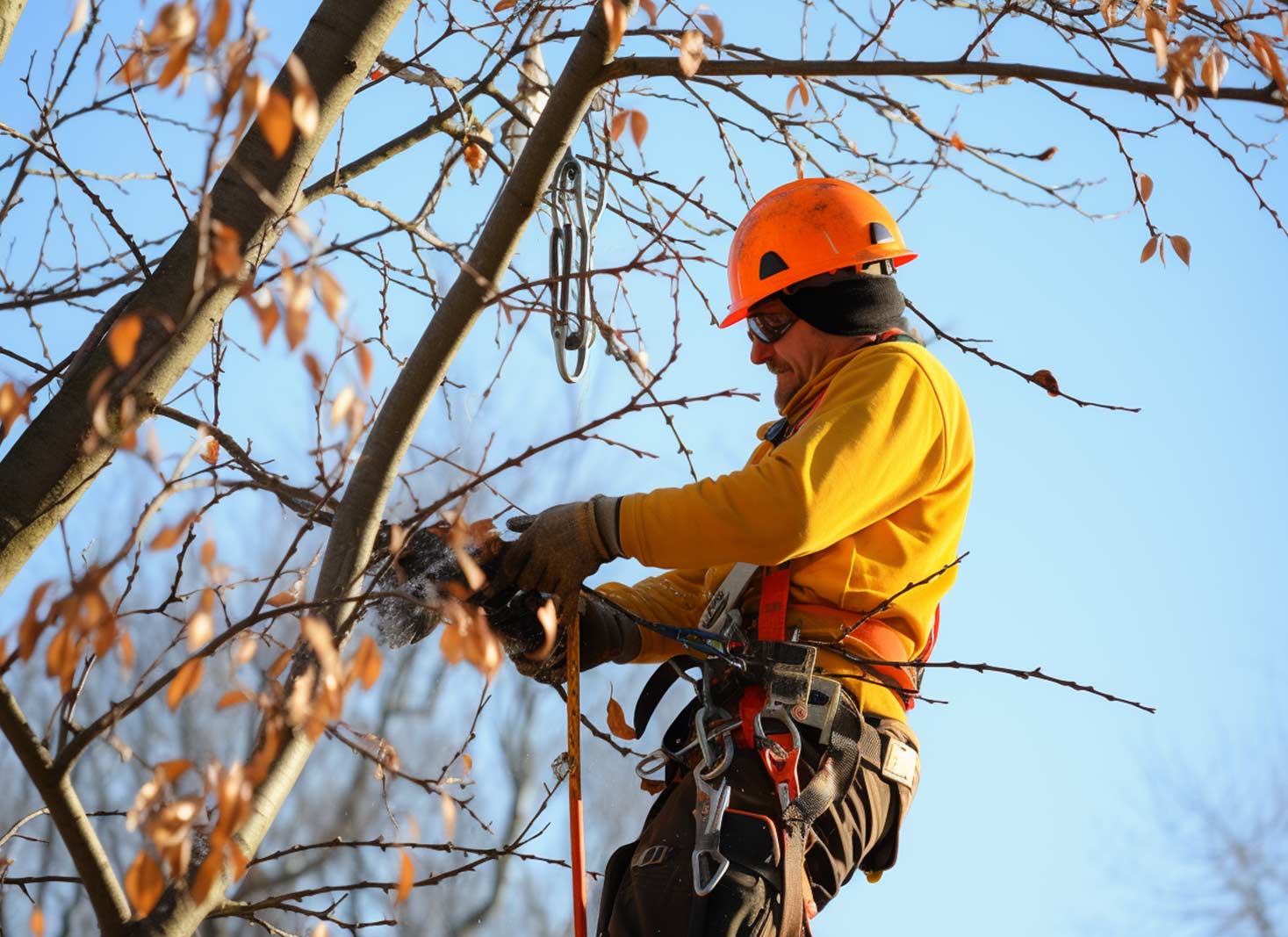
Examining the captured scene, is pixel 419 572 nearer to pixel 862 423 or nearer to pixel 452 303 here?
pixel 452 303

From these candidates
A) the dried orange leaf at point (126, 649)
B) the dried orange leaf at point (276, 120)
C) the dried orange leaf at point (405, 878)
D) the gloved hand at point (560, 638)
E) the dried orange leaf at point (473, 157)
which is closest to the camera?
the dried orange leaf at point (276, 120)

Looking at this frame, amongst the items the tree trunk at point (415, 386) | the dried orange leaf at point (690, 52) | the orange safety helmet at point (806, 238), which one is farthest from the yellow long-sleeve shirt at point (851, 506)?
the dried orange leaf at point (690, 52)

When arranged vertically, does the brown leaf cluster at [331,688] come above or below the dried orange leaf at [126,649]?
below

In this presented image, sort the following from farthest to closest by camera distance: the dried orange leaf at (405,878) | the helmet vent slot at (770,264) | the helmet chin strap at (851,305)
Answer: the helmet vent slot at (770,264) < the helmet chin strap at (851,305) < the dried orange leaf at (405,878)

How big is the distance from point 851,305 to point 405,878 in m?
1.69

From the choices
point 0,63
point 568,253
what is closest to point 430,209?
point 568,253

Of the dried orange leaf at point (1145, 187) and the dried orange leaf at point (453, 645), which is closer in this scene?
the dried orange leaf at point (453, 645)

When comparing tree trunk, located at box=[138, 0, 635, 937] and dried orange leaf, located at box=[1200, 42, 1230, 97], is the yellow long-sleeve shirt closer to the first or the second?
tree trunk, located at box=[138, 0, 635, 937]

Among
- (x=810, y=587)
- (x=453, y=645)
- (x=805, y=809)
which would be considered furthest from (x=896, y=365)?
(x=453, y=645)

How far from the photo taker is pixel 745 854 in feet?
8.31

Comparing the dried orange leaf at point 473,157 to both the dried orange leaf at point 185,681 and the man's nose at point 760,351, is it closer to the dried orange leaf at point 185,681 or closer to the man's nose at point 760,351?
the man's nose at point 760,351

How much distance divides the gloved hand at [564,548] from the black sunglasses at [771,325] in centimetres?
72

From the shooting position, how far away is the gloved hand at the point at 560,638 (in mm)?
2902

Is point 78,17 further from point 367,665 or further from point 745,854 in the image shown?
point 745,854
